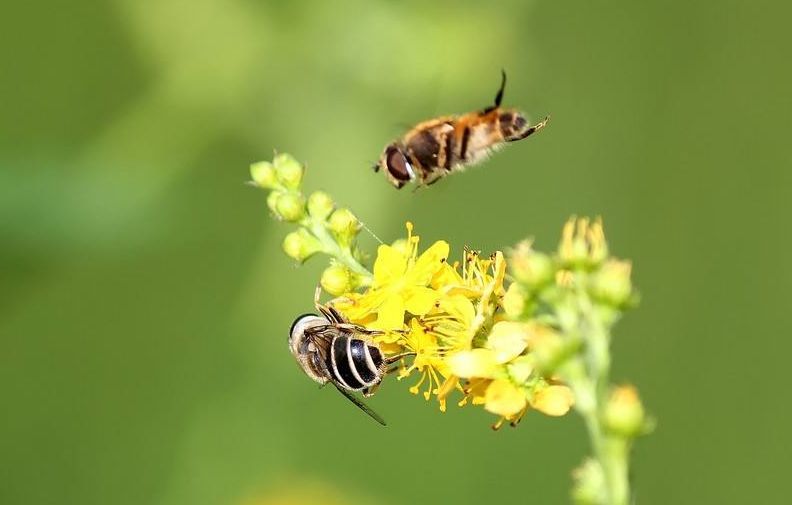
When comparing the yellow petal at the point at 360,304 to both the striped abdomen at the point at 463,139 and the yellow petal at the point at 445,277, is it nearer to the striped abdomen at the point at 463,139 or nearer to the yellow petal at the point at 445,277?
the yellow petal at the point at 445,277

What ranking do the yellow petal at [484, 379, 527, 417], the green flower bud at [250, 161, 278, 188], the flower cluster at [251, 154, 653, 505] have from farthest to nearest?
the green flower bud at [250, 161, 278, 188] < the yellow petal at [484, 379, 527, 417] < the flower cluster at [251, 154, 653, 505]

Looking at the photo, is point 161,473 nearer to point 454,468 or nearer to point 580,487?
point 454,468

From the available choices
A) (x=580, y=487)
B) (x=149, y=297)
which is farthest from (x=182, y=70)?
(x=580, y=487)

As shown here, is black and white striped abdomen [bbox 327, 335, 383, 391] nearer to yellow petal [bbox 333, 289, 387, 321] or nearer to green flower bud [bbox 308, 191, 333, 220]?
yellow petal [bbox 333, 289, 387, 321]

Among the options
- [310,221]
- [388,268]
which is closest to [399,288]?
[388,268]

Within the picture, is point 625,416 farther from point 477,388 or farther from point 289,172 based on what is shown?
point 289,172

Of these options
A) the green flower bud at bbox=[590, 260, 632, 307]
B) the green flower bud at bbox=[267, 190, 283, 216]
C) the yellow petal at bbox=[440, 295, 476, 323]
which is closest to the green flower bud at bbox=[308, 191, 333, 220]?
the green flower bud at bbox=[267, 190, 283, 216]
